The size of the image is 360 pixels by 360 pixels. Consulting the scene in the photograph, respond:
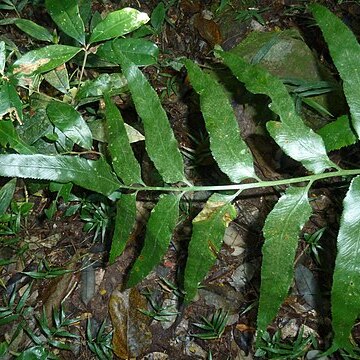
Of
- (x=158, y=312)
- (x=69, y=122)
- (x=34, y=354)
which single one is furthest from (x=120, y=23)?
(x=34, y=354)

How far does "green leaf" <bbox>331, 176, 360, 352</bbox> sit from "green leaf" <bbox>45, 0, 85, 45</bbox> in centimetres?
117

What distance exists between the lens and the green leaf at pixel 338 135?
5.51ft

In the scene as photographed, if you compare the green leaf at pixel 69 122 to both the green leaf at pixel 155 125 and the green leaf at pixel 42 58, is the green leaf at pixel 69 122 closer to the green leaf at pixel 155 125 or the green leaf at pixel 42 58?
the green leaf at pixel 42 58

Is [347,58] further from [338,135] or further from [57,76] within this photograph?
[57,76]

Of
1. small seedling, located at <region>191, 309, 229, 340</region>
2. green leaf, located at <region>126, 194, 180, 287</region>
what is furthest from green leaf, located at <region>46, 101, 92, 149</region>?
small seedling, located at <region>191, 309, 229, 340</region>

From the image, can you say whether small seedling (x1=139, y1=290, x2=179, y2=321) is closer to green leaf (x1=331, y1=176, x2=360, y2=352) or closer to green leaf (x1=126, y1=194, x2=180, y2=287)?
green leaf (x1=126, y1=194, x2=180, y2=287)

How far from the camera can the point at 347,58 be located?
1578 millimetres

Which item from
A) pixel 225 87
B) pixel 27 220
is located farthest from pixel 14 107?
pixel 225 87

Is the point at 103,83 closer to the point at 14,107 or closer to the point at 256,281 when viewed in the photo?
the point at 14,107

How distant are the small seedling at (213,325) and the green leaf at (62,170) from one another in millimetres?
1123

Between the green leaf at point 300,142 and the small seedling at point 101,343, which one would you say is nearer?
the green leaf at point 300,142

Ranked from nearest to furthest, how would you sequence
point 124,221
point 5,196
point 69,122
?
point 124,221 → point 69,122 → point 5,196

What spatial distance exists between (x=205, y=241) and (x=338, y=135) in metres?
0.59

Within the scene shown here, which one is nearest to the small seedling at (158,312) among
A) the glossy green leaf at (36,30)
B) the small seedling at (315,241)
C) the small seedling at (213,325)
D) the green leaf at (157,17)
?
the small seedling at (213,325)
